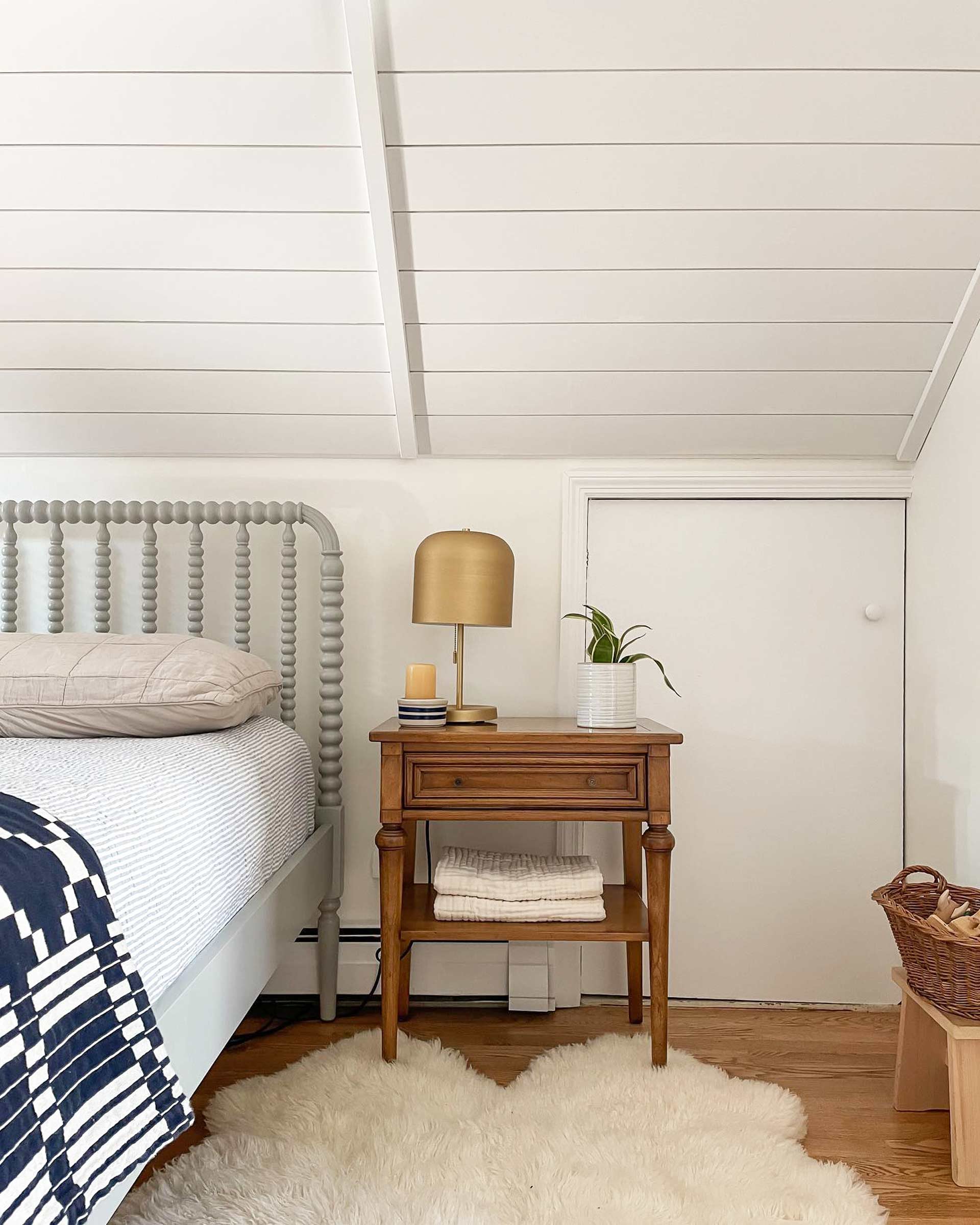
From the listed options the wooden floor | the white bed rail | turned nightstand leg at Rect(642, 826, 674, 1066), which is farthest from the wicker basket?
the white bed rail

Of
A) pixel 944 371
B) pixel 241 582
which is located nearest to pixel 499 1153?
pixel 241 582

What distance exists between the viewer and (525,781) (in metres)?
1.82

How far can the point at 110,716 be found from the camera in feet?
5.36

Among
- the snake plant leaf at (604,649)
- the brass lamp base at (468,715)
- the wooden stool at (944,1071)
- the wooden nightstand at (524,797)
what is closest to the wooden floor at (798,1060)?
the wooden stool at (944,1071)

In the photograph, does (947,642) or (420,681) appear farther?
(947,642)

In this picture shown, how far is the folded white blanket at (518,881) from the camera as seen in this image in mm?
1807

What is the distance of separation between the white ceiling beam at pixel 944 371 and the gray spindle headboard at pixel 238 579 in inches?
55.3

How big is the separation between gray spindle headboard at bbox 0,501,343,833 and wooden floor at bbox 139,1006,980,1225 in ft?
1.32

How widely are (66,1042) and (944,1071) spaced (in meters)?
1.57

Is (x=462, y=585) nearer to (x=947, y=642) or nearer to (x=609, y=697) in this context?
(x=609, y=697)

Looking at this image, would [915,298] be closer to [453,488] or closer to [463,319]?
[463,319]

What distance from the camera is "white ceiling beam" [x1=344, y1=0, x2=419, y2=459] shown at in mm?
1431

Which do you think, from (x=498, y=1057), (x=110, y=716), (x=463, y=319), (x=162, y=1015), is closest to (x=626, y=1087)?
(x=498, y=1057)

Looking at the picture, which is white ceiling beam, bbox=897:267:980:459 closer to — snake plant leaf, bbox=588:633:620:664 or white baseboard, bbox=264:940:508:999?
snake plant leaf, bbox=588:633:620:664
